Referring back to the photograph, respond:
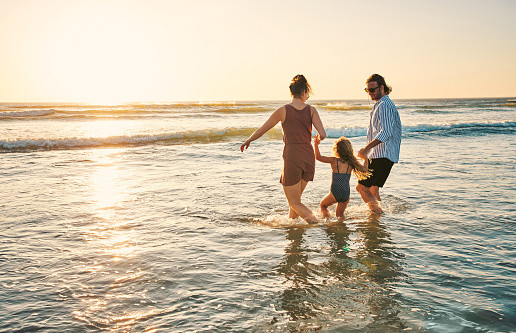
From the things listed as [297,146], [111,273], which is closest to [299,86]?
[297,146]

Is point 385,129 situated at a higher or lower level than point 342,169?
higher

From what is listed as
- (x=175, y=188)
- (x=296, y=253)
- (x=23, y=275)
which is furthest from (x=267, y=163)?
(x=23, y=275)

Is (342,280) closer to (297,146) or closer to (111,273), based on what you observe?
(297,146)

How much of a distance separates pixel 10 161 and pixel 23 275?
29.5ft

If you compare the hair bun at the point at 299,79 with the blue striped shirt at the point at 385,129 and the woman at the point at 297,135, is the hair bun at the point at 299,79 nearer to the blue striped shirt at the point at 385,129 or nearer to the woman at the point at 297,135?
the woman at the point at 297,135

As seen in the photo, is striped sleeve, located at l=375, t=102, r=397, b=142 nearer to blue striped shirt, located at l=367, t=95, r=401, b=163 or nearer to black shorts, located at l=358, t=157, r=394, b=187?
blue striped shirt, located at l=367, t=95, r=401, b=163

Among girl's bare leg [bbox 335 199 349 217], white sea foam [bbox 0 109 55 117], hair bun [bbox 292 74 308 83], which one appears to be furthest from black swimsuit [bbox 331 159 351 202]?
white sea foam [bbox 0 109 55 117]

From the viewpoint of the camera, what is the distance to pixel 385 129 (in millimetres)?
5730

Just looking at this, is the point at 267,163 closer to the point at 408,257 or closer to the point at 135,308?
the point at 408,257

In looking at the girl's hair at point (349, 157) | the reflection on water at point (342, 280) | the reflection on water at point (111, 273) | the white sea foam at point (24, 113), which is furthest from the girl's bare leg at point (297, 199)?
the white sea foam at point (24, 113)

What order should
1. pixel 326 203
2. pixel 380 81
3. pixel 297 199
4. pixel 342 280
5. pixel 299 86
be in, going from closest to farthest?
pixel 342 280
pixel 299 86
pixel 297 199
pixel 380 81
pixel 326 203

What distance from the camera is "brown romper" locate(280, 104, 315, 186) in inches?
206

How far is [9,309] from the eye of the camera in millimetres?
3334

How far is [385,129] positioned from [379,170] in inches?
24.4
